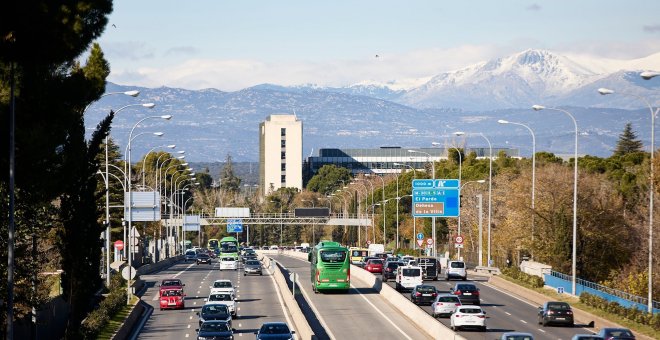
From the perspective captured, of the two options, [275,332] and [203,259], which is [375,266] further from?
[275,332]

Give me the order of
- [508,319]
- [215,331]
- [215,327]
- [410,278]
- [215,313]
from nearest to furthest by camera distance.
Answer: [215,331], [215,327], [215,313], [508,319], [410,278]

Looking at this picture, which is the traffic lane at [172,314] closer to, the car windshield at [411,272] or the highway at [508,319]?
the highway at [508,319]

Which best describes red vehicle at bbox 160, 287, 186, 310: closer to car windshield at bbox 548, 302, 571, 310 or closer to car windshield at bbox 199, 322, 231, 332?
car windshield at bbox 199, 322, 231, 332

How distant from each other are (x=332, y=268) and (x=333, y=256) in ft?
5.12

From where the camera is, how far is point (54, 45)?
3753 cm

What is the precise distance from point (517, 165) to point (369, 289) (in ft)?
197

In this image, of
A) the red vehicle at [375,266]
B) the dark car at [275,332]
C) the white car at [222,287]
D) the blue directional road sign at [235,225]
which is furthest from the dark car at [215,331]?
the blue directional road sign at [235,225]

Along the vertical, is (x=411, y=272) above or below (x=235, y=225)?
above

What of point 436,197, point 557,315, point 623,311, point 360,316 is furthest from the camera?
point 436,197

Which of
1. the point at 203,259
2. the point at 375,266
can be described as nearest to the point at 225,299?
the point at 375,266

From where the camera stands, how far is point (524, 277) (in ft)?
268

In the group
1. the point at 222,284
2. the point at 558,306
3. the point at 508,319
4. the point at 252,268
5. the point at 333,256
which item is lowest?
the point at 252,268

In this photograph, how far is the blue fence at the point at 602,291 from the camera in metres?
59.0

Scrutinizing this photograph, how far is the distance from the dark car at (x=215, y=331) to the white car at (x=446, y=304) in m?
15.0
